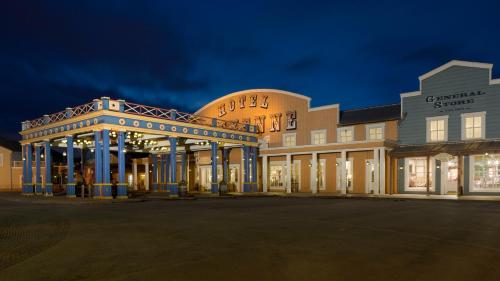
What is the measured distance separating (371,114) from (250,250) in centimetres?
2530

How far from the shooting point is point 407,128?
2778cm

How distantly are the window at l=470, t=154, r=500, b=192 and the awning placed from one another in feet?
3.07

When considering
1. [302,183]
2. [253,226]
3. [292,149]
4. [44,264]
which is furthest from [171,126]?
[44,264]

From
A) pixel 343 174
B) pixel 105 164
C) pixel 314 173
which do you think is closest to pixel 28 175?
pixel 105 164

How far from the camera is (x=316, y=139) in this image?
106ft

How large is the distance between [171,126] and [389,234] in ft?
62.3

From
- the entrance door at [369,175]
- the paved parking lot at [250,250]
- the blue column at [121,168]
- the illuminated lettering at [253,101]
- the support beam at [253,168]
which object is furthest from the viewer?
the illuminated lettering at [253,101]

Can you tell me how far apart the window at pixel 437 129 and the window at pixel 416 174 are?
1.74m

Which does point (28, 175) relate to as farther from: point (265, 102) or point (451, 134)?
point (451, 134)

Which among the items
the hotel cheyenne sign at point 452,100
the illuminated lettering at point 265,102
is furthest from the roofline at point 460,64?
the illuminated lettering at point 265,102

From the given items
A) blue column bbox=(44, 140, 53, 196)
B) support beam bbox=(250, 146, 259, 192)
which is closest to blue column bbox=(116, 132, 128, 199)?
blue column bbox=(44, 140, 53, 196)

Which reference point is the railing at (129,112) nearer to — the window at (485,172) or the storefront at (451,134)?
the storefront at (451,134)

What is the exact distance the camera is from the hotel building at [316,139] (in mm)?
23781

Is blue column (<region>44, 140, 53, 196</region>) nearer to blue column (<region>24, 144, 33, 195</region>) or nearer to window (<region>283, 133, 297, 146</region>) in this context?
blue column (<region>24, 144, 33, 195</region>)
